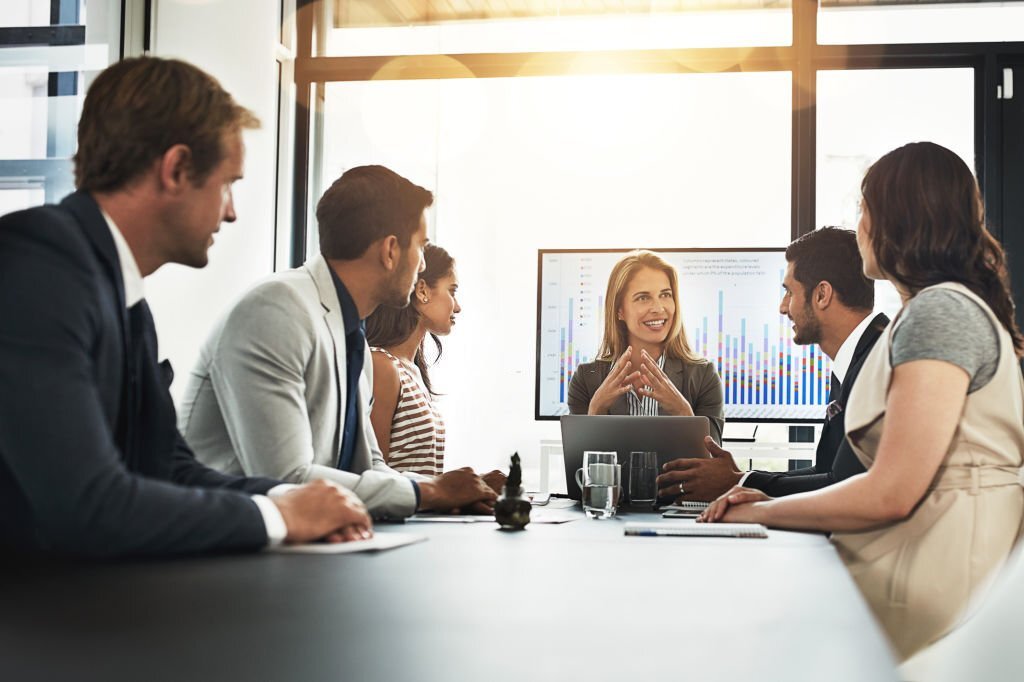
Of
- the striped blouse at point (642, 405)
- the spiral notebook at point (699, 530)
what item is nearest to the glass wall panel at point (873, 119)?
the striped blouse at point (642, 405)

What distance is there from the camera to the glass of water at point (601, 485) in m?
2.20

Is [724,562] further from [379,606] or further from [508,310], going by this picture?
[508,310]

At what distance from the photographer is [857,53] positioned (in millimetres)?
4621

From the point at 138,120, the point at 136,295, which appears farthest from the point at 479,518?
the point at 138,120

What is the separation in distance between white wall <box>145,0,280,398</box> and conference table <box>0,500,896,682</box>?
3.32 meters

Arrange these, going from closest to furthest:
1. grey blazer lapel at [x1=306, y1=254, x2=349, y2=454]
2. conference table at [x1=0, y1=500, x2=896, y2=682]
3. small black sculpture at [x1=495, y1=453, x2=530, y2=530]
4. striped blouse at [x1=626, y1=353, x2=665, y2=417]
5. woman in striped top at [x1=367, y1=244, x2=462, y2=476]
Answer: conference table at [x1=0, y1=500, x2=896, y2=682] → small black sculpture at [x1=495, y1=453, x2=530, y2=530] → grey blazer lapel at [x1=306, y1=254, x2=349, y2=454] → woman in striped top at [x1=367, y1=244, x2=462, y2=476] → striped blouse at [x1=626, y1=353, x2=665, y2=417]

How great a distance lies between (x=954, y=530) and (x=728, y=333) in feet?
9.64

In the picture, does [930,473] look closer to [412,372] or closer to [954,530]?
[954,530]

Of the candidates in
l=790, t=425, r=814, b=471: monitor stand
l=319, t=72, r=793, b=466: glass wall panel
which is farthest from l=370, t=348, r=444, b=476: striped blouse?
l=790, t=425, r=814, b=471: monitor stand

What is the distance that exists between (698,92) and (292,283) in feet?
10.0

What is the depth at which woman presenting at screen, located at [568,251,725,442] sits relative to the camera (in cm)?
399

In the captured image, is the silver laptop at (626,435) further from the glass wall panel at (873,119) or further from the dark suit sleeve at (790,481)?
the glass wall panel at (873,119)

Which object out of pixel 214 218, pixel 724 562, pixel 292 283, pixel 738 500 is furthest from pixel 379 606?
pixel 292 283

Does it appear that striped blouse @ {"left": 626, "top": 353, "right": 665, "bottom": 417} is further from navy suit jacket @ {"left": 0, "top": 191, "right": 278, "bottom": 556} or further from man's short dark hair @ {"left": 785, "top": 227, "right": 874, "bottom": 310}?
navy suit jacket @ {"left": 0, "top": 191, "right": 278, "bottom": 556}
